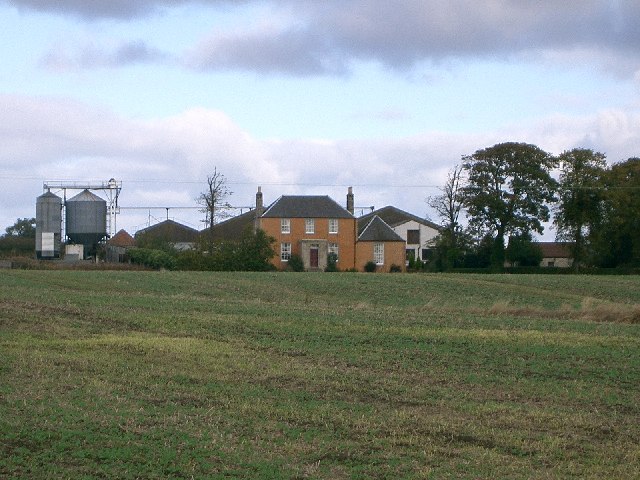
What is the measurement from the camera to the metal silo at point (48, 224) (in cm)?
8844

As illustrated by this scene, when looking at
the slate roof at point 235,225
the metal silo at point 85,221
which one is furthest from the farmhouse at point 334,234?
the slate roof at point 235,225

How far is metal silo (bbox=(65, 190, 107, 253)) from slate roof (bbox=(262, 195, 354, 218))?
16.0 metres

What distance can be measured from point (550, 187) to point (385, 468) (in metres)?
77.7

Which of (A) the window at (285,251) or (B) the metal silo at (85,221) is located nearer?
(B) the metal silo at (85,221)

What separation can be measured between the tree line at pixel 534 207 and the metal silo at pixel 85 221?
32.5 m

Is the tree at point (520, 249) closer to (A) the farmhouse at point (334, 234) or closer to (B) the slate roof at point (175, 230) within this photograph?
(A) the farmhouse at point (334, 234)

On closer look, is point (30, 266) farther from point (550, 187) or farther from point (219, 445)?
point (219, 445)

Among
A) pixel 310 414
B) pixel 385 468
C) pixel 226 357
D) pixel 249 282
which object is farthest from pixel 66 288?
pixel 385 468

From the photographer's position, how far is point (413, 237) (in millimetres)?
124938

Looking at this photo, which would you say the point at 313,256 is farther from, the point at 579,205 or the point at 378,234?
the point at 579,205

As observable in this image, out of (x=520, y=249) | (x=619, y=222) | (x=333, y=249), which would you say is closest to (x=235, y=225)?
(x=333, y=249)

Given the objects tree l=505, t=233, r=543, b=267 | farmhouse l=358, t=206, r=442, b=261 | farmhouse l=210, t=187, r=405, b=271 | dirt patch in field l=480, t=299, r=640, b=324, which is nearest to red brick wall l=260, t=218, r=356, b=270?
farmhouse l=210, t=187, r=405, b=271

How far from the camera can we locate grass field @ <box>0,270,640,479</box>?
12.1 metres

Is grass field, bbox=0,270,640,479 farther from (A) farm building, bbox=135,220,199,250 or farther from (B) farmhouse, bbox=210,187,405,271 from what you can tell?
(A) farm building, bbox=135,220,199,250
